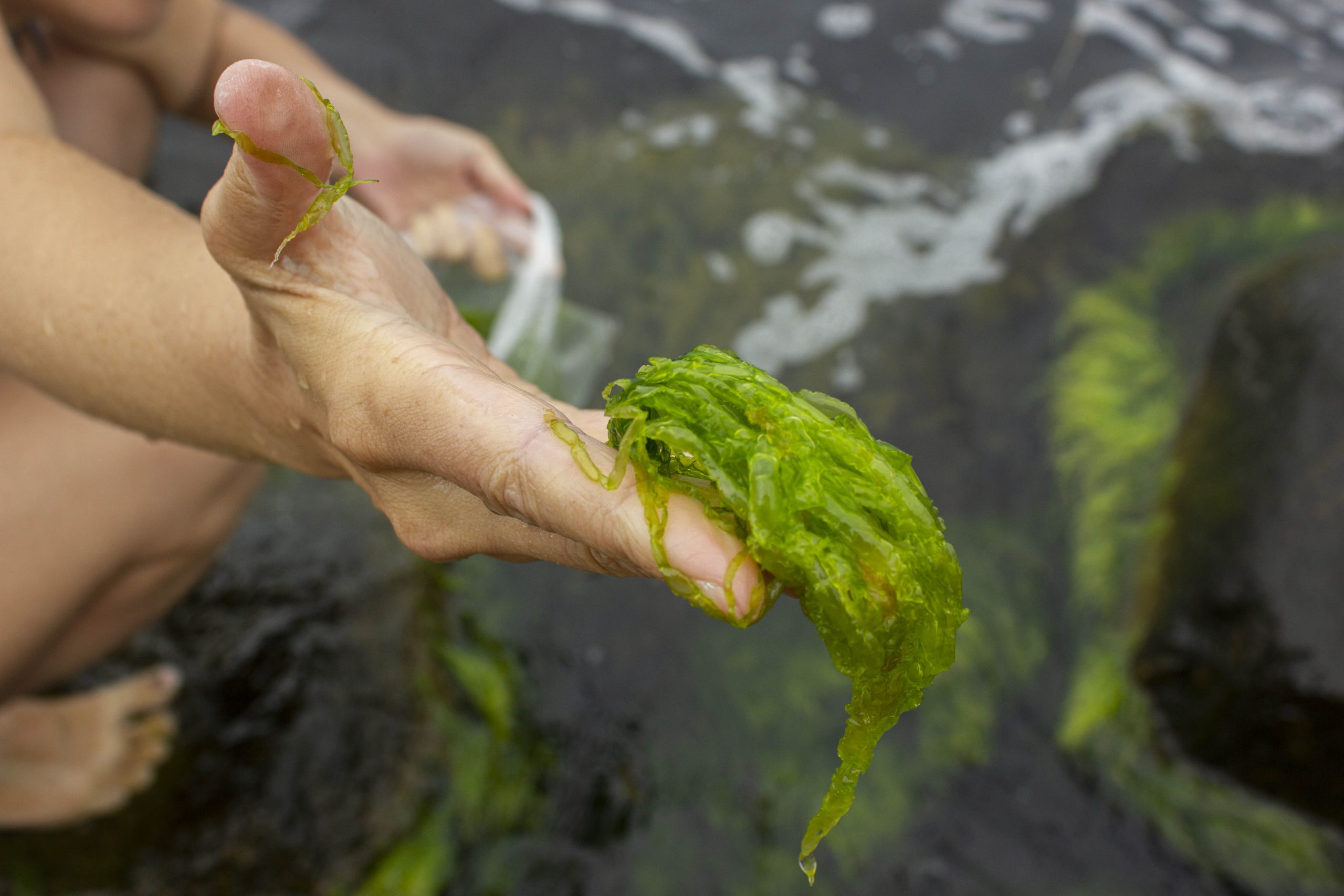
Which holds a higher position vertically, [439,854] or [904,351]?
[904,351]

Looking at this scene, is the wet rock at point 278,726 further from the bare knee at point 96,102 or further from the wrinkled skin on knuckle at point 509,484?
the wrinkled skin on knuckle at point 509,484

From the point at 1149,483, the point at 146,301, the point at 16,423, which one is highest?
the point at 146,301

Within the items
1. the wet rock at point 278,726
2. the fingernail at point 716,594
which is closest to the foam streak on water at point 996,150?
the wet rock at point 278,726

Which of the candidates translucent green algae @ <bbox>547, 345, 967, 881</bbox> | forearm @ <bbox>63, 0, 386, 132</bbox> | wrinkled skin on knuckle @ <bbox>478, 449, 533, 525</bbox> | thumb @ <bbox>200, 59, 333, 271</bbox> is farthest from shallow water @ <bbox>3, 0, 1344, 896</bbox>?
thumb @ <bbox>200, 59, 333, 271</bbox>

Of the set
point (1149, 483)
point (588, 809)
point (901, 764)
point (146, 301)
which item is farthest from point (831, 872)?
point (146, 301)

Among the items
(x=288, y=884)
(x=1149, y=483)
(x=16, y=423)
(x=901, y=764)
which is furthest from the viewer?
(x=1149, y=483)

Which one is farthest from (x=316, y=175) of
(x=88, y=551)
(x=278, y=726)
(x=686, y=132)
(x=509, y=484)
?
(x=686, y=132)

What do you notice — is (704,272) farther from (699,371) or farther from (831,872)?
(699,371)
